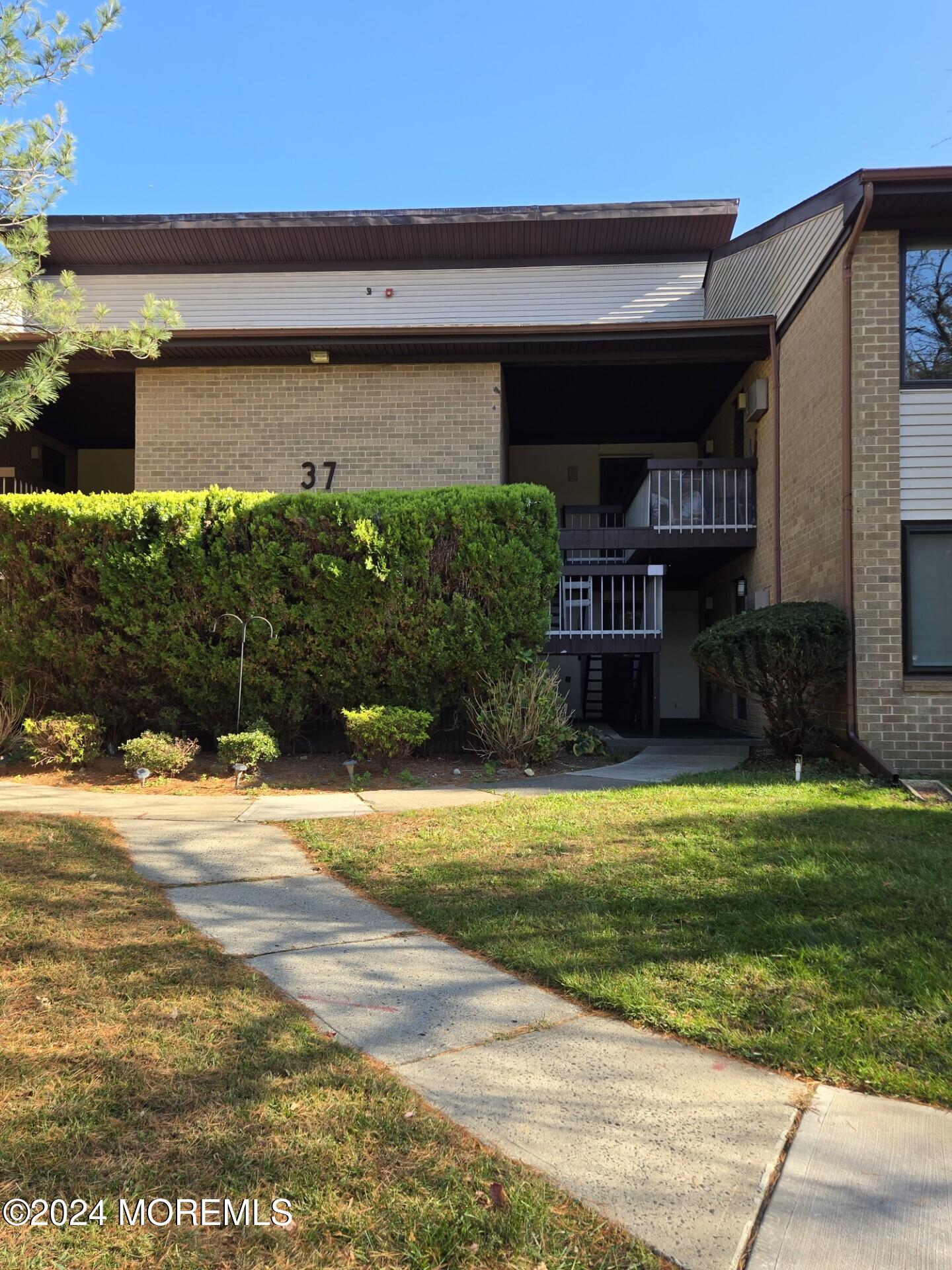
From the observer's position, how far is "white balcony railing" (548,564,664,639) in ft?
38.7

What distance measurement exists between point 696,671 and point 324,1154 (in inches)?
599

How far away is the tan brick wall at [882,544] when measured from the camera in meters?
8.45

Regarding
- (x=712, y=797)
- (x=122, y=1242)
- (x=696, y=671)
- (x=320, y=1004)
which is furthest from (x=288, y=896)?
(x=696, y=671)

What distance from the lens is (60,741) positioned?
880cm

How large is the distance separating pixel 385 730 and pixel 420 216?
10.5 metres

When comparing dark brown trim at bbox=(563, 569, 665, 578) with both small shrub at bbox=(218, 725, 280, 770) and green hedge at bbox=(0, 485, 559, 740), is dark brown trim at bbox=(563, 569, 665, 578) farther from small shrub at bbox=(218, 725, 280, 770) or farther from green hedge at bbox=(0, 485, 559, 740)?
small shrub at bbox=(218, 725, 280, 770)

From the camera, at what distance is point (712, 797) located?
712cm

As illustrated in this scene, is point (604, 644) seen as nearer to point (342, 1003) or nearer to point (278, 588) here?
point (278, 588)

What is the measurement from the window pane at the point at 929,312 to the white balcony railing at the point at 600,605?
3.98m

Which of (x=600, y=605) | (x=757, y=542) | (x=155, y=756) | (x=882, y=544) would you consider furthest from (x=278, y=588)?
(x=757, y=542)

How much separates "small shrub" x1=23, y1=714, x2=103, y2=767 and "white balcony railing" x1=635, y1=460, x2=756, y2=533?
26.2 ft

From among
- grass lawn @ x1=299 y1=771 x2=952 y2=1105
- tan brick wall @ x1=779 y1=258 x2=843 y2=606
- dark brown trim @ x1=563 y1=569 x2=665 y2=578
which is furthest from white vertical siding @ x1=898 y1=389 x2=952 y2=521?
dark brown trim @ x1=563 y1=569 x2=665 y2=578

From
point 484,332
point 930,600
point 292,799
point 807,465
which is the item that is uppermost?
point 484,332

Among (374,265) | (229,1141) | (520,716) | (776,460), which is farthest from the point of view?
(374,265)
